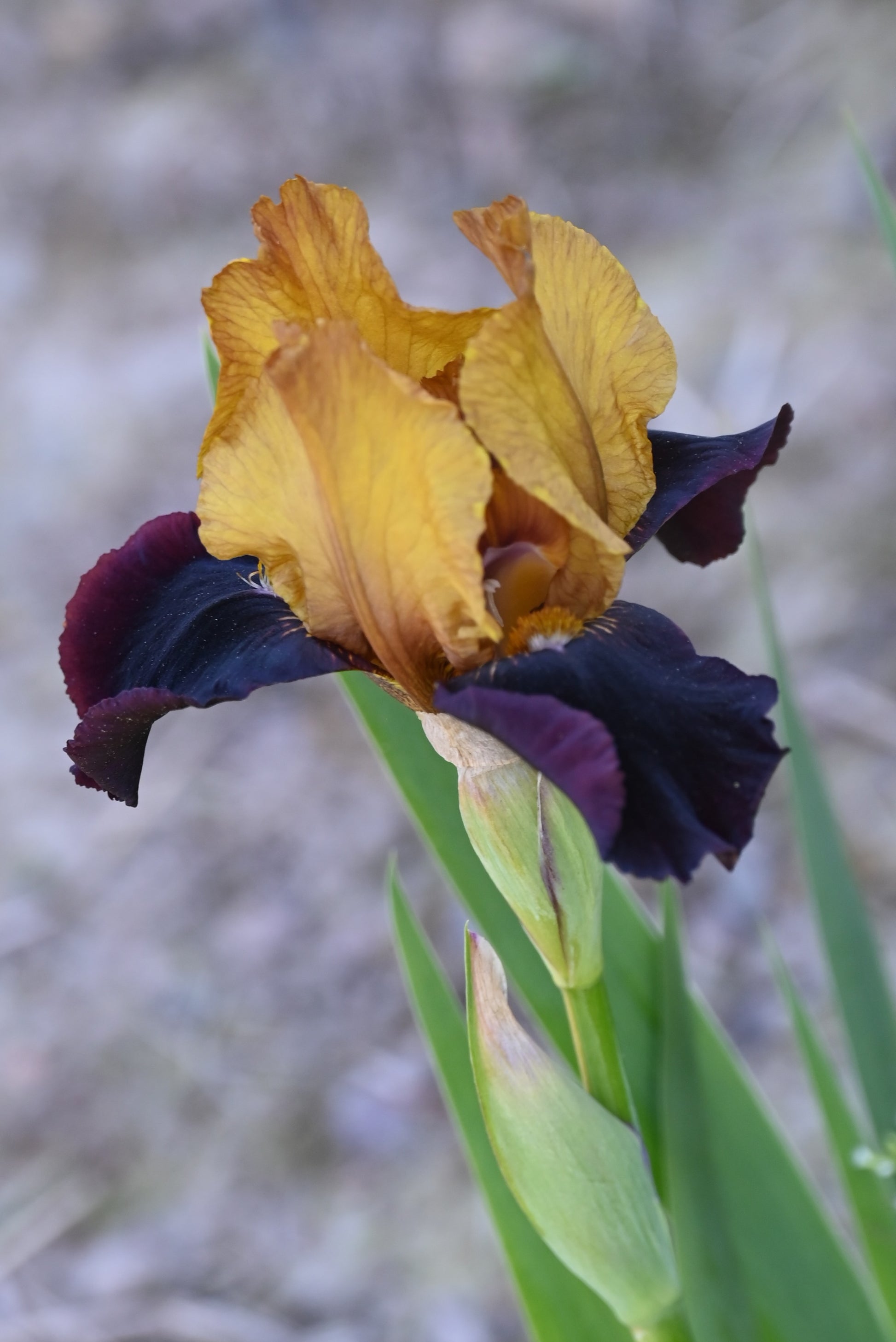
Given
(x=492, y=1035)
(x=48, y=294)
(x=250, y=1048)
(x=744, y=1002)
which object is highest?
(x=48, y=294)

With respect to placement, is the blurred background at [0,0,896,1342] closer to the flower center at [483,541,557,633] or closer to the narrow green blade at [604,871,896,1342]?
the narrow green blade at [604,871,896,1342]

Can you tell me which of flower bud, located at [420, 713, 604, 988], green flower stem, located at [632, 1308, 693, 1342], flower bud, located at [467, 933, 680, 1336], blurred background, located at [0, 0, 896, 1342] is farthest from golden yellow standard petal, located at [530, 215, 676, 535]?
blurred background, located at [0, 0, 896, 1342]

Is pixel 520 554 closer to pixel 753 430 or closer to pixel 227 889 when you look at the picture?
pixel 753 430

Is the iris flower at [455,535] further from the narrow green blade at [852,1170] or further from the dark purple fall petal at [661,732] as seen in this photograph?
the narrow green blade at [852,1170]

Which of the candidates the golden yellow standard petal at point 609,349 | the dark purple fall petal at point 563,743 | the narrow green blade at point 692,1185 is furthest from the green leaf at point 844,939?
the dark purple fall petal at point 563,743

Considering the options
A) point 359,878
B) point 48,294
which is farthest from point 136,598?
point 48,294
